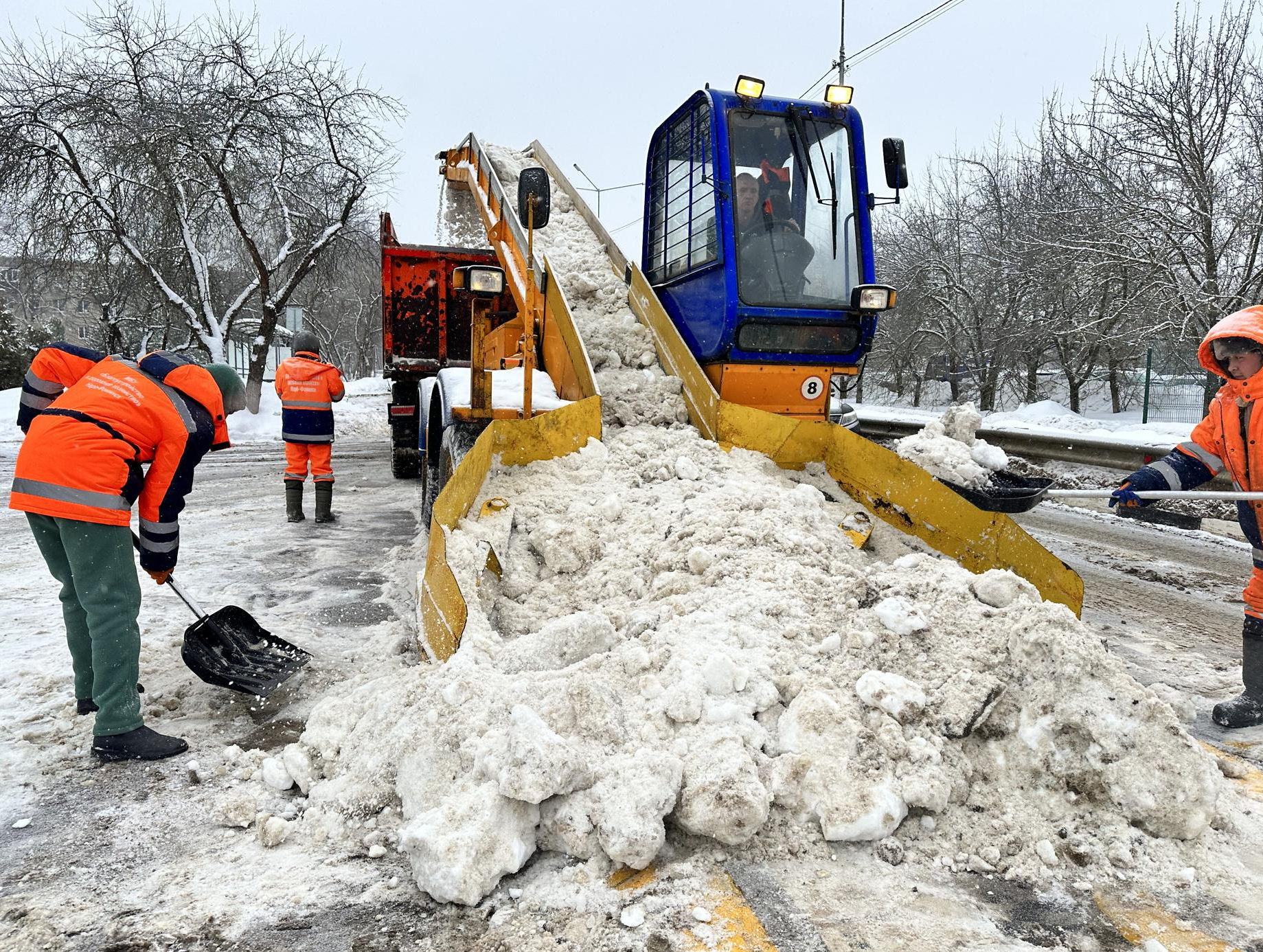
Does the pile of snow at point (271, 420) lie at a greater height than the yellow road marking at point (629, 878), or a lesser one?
greater

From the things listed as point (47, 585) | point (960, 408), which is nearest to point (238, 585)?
point (47, 585)

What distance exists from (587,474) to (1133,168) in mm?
16228

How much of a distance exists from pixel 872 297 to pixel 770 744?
3372 millimetres

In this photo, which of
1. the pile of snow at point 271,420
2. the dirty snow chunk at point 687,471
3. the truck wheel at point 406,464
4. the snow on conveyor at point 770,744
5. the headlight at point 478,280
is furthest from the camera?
the pile of snow at point 271,420

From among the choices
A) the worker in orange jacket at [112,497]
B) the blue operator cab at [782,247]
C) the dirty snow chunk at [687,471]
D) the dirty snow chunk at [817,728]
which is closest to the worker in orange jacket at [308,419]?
the blue operator cab at [782,247]

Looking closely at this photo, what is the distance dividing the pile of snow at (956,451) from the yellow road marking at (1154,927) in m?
2.63

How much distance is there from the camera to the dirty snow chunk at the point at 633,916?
1.97 metres

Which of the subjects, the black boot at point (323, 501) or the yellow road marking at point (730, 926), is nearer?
the yellow road marking at point (730, 926)

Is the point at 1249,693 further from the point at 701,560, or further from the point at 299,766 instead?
the point at 299,766

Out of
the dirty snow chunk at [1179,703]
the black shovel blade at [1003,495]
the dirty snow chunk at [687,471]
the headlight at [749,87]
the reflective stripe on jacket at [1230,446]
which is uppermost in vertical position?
the headlight at [749,87]

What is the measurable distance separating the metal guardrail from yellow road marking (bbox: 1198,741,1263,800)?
245 inches

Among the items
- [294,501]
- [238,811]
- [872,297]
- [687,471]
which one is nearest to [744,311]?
[872,297]

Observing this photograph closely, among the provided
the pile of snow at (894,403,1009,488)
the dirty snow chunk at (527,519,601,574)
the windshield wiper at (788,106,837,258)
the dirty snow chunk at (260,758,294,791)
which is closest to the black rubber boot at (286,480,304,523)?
the dirty snow chunk at (527,519,601,574)

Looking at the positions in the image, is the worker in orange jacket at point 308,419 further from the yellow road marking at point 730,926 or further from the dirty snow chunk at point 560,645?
the yellow road marking at point 730,926
